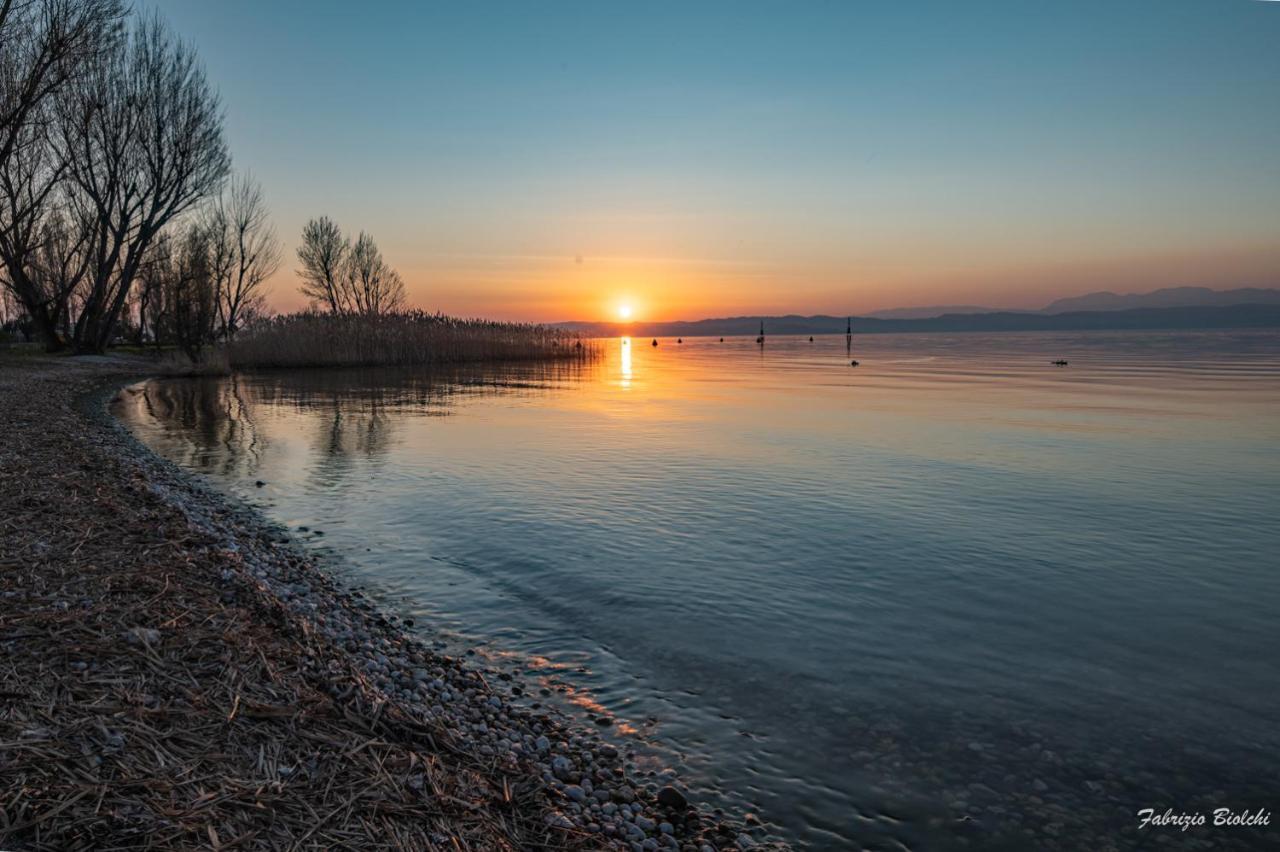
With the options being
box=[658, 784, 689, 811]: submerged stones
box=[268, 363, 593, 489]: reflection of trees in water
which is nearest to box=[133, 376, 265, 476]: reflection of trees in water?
box=[268, 363, 593, 489]: reflection of trees in water

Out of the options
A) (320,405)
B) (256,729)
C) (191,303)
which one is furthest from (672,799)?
(191,303)

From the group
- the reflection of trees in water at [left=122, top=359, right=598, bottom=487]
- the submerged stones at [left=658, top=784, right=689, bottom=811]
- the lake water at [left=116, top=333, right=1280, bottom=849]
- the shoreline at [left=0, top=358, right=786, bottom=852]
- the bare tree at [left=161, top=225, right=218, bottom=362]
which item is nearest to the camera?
the shoreline at [left=0, top=358, right=786, bottom=852]

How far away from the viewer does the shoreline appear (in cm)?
290

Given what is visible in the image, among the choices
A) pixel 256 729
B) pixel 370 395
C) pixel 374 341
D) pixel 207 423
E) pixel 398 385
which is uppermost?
pixel 374 341

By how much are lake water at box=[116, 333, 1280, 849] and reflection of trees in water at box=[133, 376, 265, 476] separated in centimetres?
17

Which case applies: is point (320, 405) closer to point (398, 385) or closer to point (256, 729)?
point (398, 385)

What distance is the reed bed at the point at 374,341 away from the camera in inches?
1714

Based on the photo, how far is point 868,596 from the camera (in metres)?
7.32

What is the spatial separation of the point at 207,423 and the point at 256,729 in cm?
1967

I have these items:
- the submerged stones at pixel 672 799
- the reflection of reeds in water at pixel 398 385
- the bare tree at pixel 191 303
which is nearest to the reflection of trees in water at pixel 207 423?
the reflection of reeds in water at pixel 398 385

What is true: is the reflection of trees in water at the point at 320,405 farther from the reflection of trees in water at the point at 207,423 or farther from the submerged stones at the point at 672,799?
the submerged stones at the point at 672,799

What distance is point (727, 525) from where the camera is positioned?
32.5 ft

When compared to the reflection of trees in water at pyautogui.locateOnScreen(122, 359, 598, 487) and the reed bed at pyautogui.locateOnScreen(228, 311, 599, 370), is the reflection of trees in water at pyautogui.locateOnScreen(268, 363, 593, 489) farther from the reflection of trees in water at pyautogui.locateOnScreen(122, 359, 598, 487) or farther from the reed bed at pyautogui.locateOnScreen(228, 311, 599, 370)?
the reed bed at pyautogui.locateOnScreen(228, 311, 599, 370)

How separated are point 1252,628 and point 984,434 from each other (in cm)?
1188
